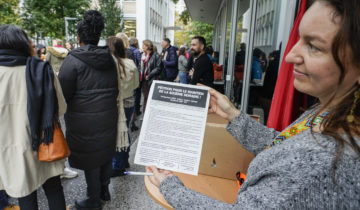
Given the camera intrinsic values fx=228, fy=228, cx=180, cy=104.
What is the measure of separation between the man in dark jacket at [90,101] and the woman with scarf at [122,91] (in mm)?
139

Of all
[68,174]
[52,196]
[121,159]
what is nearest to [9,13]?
[68,174]

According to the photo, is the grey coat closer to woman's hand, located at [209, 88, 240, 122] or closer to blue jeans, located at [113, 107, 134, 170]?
blue jeans, located at [113, 107, 134, 170]

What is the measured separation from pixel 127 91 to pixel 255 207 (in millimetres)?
2510

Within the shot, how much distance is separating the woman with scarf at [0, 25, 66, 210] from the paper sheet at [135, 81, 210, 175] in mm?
1118

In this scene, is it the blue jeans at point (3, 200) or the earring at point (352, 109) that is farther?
the blue jeans at point (3, 200)

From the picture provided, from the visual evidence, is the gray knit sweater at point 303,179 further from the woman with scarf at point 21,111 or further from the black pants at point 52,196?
the black pants at point 52,196

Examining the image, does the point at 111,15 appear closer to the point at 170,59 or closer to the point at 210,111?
the point at 170,59

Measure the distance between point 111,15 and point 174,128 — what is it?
71.1 feet

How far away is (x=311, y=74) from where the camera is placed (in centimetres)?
67

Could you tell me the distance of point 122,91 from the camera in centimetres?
A: 258

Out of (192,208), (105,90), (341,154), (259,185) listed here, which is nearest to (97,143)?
(105,90)

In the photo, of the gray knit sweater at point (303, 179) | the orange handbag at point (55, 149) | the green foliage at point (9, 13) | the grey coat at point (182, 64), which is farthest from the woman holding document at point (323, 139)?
the green foliage at point (9, 13)

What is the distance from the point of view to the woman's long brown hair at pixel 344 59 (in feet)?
1.82

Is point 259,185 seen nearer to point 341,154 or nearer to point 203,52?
point 341,154
